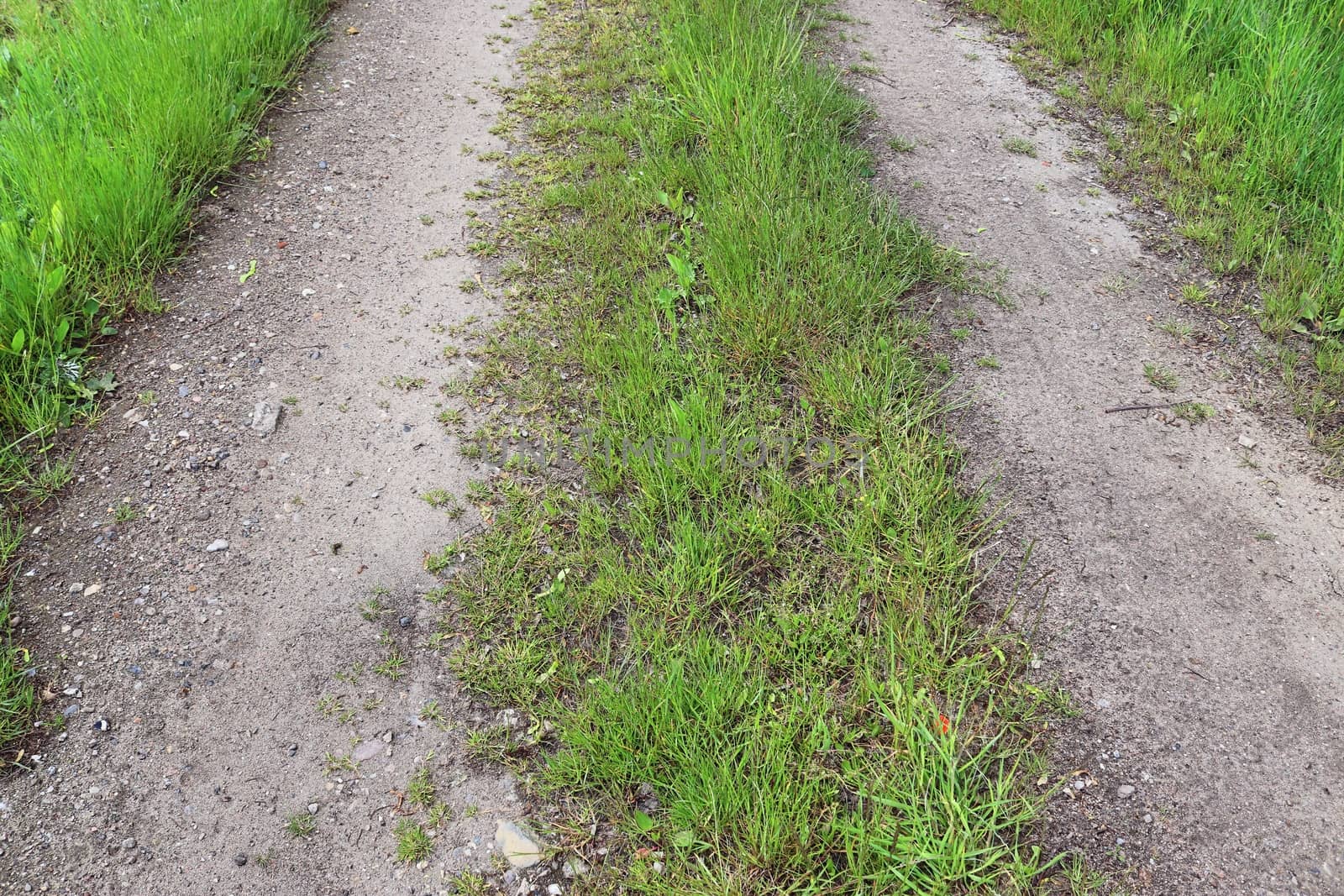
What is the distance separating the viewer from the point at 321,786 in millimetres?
2109

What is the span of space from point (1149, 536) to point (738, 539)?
1270 millimetres

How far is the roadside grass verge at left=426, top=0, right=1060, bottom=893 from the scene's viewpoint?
198 centimetres

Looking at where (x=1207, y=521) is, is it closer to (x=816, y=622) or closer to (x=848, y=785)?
(x=816, y=622)

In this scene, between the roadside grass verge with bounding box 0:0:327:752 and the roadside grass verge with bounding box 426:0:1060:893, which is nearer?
the roadside grass verge with bounding box 426:0:1060:893

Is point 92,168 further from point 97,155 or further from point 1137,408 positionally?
point 1137,408

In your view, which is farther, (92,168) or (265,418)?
(92,168)

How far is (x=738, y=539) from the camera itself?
261 centimetres

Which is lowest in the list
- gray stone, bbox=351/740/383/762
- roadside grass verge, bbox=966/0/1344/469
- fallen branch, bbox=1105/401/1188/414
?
gray stone, bbox=351/740/383/762

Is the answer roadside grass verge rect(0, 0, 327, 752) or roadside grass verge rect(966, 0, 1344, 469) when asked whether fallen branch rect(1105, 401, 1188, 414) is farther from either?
roadside grass verge rect(0, 0, 327, 752)

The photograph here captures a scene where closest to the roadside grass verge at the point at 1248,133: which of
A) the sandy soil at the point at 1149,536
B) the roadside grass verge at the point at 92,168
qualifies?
the sandy soil at the point at 1149,536

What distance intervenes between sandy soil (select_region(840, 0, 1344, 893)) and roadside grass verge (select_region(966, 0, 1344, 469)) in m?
0.18

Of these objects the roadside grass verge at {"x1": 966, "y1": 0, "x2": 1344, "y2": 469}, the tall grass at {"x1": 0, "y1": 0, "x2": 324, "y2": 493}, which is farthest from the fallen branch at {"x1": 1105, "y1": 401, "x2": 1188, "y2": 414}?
the tall grass at {"x1": 0, "y1": 0, "x2": 324, "y2": 493}

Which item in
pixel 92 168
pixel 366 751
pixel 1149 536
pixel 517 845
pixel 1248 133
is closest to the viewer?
pixel 517 845

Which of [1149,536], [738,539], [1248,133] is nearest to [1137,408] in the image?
[1149,536]
